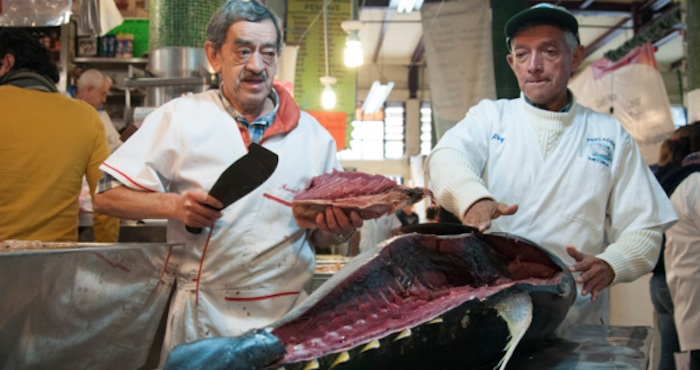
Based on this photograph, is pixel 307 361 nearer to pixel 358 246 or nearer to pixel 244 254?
pixel 244 254

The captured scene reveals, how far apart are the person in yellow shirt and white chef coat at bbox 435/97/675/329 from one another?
192 cm

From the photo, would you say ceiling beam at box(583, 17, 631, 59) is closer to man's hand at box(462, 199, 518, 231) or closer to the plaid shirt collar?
man's hand at box(462, 199, 518, 231)

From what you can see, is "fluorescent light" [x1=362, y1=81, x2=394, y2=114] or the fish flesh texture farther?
"fluorescent light" [x1=362, y1=81, x2=394, y2=114]

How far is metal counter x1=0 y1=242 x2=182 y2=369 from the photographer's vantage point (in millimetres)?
1114

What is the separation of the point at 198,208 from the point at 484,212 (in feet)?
3.22

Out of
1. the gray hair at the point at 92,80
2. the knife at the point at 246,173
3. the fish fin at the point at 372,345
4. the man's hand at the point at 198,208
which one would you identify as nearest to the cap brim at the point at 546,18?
the knife at the point at 246,173

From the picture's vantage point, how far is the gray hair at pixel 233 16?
7.76 feet


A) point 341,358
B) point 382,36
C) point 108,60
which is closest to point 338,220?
point 341,358

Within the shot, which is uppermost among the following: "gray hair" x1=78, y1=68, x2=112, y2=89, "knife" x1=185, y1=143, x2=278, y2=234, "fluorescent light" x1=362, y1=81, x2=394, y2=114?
"fluorescent light" x1=362, y1=81, x2=394, y2=114

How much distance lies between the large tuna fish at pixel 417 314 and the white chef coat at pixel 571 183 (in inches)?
16.5

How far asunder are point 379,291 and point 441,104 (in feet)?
12.5

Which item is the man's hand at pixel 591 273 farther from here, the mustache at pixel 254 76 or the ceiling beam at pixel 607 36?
the ceiling beam at pixel 607 36

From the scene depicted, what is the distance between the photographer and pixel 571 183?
2.62 meters

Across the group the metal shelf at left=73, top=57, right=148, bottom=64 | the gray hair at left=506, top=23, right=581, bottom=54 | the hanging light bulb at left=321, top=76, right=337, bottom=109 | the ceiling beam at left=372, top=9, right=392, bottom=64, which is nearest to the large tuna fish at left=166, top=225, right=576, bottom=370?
the gray hair at left=506, top=23, right=581, bottom=54
